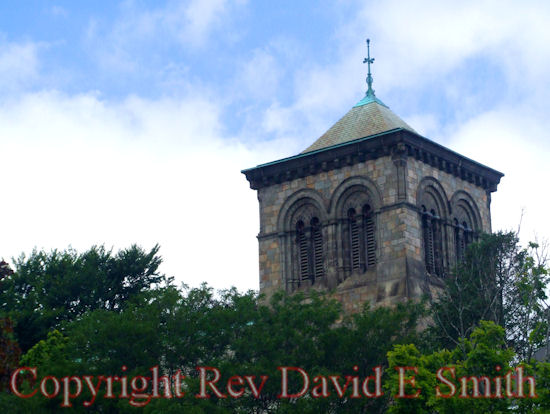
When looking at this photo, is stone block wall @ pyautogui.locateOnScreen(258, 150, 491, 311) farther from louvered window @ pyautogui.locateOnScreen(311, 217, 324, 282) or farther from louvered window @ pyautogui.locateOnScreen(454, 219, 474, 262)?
louvered window @ pyautogui.locateOnScreen(454, 219, 474, 262)

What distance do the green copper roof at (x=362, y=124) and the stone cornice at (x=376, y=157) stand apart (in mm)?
611

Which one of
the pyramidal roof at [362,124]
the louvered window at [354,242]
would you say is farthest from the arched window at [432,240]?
the pyramidal roof at [362,124]

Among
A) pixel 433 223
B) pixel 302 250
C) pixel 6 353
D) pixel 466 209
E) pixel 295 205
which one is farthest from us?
pixel 466 209

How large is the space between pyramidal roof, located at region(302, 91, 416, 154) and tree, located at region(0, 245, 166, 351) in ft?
28.5

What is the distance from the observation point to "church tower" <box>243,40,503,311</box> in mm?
52625

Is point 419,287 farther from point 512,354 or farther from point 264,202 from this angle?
point 512,354

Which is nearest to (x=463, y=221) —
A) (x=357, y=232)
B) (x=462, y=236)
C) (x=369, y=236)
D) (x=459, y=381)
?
(x=462, y=236)

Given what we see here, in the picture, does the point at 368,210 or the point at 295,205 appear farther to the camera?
the point at 295,205

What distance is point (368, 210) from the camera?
53906 millimetres

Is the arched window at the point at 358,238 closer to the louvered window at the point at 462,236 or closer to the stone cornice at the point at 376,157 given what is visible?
the stone cornice at the point at 376,157

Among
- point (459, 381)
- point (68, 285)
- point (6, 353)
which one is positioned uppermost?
point (68, 285)

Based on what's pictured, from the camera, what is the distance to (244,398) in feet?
139

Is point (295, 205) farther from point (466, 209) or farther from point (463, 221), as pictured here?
point (466, 209)

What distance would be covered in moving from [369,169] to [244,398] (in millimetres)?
14124
